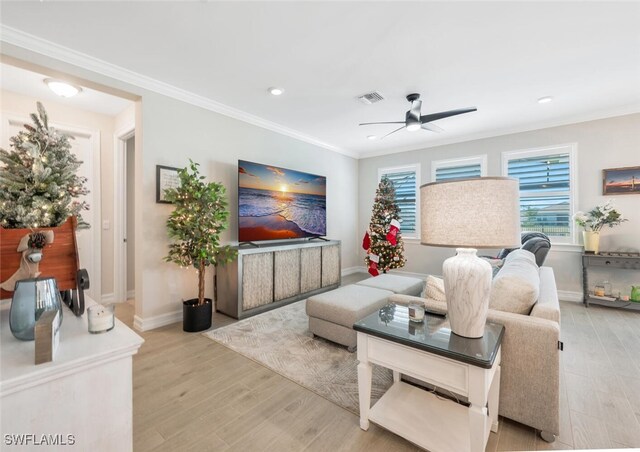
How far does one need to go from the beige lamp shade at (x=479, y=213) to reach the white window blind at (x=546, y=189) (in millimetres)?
3791

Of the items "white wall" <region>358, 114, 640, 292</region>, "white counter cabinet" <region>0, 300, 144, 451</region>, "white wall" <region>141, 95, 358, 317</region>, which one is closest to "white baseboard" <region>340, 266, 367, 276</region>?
"white wall" <region>358, 114, 640, 292</region>

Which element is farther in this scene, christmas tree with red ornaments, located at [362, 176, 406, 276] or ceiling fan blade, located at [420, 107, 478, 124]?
christmas tree with red ornaments, located at [362, 176, 406, 276]

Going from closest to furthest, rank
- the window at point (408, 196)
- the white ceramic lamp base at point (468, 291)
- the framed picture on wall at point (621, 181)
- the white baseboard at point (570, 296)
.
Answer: the white ceramic lamp base at point (468, 291) → the framed picture on wall at point (621, 181) → the white baseboard at point (570, 296) → the window at point (408, 196)

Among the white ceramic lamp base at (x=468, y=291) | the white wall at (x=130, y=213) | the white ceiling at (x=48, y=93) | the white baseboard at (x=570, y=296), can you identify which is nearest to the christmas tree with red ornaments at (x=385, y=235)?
the white baseboard at (x=570, y=296)

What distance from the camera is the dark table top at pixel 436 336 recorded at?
1.19 meters

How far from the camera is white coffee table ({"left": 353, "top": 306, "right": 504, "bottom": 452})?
1180mm

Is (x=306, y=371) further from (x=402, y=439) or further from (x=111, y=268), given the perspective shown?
(x=111, y=268)

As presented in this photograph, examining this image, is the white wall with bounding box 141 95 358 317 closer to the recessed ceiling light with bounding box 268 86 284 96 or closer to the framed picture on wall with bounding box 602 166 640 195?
the recessed ceiling light with bounding box 268 86 284 96

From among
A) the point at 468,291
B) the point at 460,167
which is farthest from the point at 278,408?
the point at 460,167

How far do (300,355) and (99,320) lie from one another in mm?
1758

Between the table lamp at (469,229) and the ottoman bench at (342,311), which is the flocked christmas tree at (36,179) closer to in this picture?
the table lamp at (469,229)

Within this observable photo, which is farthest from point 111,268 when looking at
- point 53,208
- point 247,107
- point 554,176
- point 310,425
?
point 554,176

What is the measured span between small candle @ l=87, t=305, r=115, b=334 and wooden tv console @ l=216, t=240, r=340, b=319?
2.20 meters

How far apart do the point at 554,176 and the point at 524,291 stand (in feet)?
12.2
